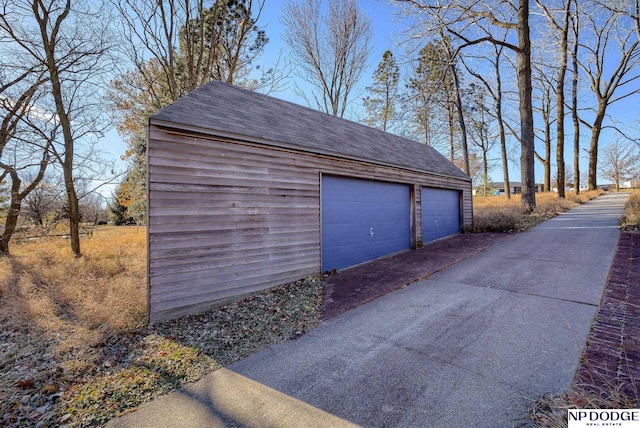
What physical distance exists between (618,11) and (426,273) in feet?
54.9

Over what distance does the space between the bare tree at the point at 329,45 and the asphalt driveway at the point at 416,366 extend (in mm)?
13988

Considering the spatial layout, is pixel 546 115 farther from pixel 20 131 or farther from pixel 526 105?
pixel 20 131

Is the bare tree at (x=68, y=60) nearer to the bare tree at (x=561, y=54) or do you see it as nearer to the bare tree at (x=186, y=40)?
the bare tree at (x=186, y=40)

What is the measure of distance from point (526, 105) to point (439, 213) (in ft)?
20.6

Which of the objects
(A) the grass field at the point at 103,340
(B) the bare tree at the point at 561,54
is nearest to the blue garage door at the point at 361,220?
(A) the grass field at the point at 103,340

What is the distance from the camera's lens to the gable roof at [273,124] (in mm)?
4383

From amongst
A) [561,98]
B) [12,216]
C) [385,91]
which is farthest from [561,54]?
[12,216]

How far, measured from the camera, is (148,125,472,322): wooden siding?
394cm

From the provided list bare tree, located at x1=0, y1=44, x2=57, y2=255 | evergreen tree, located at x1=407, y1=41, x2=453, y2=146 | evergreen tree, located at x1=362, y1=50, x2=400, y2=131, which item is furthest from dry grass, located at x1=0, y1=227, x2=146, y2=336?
evergreen tree, located at x1=362, y1=50, x2=400, y2=131

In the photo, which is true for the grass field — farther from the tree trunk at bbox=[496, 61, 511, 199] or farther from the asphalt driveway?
the tree trunk at bbox=[496, 61, 511, 199]

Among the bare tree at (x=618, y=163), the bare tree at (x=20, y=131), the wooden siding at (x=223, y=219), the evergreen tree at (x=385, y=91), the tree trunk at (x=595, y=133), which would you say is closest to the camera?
the wooden siding at (x=223, y=219)

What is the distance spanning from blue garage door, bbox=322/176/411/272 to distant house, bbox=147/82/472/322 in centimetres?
3

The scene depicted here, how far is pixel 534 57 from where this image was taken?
16094mm

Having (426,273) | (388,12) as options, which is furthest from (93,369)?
(388,12)
